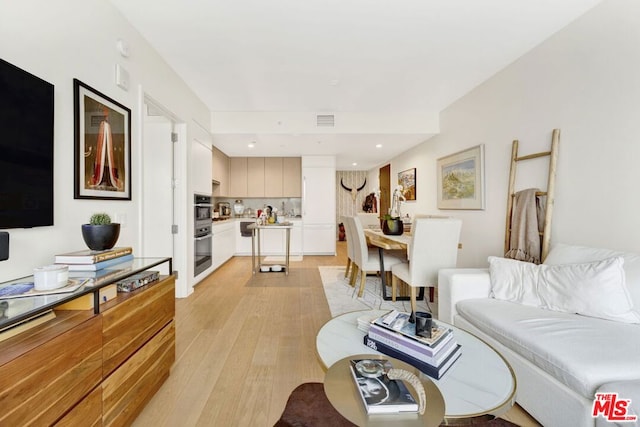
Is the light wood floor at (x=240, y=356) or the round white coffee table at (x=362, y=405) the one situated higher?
the round white coffee table at (x=362, y=405)

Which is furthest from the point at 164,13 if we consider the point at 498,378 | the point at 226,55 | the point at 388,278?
the point at 388,278

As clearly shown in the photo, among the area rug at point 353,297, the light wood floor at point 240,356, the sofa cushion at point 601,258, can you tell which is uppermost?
the sofa cushion at point 601,258

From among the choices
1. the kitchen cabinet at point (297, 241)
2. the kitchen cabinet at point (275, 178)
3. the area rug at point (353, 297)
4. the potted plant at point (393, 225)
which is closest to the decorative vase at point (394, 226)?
the potted plant at point (393, 225)

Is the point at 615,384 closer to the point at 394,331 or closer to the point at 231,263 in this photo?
the point at 394,331

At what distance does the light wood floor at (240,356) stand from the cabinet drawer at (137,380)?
0.10 m

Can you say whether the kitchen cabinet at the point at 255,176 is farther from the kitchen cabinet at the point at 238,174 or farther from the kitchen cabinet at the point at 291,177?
the kitchen cabinet at the point at 291,177

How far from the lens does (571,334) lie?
137 cm

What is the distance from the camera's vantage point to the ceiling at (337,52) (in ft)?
6.49

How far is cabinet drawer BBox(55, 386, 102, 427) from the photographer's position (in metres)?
0.97

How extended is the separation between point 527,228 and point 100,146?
3.53 metres

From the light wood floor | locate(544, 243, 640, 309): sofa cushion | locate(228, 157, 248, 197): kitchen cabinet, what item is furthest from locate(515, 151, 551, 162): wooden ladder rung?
locate(228, 157, 248, 197): kitchen cabinet

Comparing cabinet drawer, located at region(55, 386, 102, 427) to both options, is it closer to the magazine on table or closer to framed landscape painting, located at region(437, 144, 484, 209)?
the magazine on table

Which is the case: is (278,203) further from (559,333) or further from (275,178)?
(559,333)

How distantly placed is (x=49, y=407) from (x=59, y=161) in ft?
4.01
